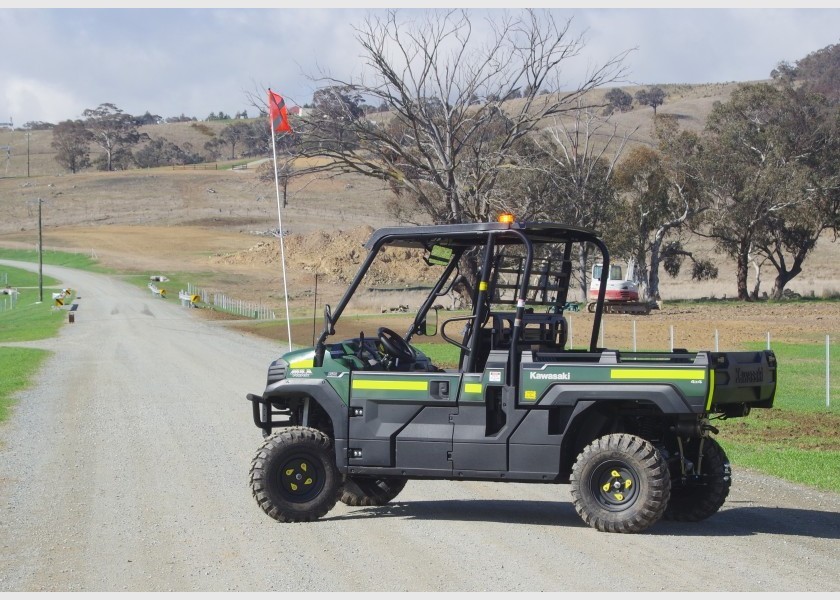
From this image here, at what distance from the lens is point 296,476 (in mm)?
10766

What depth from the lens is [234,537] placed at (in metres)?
9.90

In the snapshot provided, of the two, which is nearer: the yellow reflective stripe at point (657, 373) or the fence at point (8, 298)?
the yellow reflective stripe at point (657, 373)

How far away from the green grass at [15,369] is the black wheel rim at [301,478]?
986cm

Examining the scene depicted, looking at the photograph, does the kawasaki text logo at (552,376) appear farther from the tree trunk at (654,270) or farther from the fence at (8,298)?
the fence at (8,298)

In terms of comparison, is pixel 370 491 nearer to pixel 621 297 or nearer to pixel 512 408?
pixel 512 408

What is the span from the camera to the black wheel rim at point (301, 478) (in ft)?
35.2

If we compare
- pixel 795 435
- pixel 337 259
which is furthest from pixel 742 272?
pixel 795 435

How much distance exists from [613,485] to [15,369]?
21.9m

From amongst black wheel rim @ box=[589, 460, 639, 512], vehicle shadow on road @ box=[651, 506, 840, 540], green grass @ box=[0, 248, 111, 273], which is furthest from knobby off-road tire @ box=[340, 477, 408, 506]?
green grass @ box=[0, 248, 111, 273]

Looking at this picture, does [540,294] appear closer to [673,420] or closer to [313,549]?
[673,420]

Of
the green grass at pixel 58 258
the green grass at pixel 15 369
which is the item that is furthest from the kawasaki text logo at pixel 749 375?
the green grass at pixel 58 258

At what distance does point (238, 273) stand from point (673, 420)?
247 ft

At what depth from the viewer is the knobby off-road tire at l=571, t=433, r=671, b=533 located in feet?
31.7

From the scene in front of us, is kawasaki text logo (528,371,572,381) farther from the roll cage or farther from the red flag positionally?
the red flag
